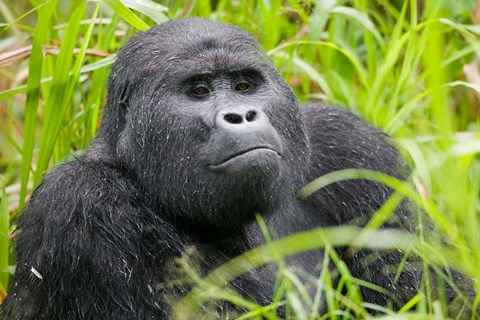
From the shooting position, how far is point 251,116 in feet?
12.3

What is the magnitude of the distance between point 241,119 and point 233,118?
36mm

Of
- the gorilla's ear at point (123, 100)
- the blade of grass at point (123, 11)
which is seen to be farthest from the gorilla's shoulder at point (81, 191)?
the blade of grass at point (123, 11)

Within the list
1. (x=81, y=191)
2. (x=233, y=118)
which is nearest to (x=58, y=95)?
(x=81, y=191)

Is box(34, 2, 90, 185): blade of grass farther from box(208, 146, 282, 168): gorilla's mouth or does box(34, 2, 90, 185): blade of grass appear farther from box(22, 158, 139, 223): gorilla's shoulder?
box(208, 146, 282, 168): gorilla's mouth

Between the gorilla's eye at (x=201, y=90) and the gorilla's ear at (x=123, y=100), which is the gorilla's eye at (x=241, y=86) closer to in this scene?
Result: the gorilla's eye at (x=201, y=90)

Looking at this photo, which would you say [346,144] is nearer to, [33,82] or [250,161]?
[250,161]

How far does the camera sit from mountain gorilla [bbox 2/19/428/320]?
381 cm

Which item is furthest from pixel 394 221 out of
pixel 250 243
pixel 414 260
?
pixel 250 243

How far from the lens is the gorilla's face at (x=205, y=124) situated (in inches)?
147

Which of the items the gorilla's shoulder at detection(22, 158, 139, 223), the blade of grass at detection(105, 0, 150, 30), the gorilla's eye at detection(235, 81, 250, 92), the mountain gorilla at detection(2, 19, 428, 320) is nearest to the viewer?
the mountain gorilla at detection(2, 19, 428, 320)

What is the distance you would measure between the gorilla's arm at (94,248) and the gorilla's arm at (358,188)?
3.07 feet

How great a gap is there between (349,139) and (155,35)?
3.49 feet

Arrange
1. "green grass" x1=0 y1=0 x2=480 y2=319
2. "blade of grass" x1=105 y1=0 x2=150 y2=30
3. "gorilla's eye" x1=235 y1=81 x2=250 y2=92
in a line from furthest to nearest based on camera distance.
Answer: "blade of grass" x1=105 y1=0 x2=150 y2=30 < "green grass" x1=0 y1=0 x2=480 y2=319 < "gorilla's eye" x1=235 y1=81 x2=250 y2=92

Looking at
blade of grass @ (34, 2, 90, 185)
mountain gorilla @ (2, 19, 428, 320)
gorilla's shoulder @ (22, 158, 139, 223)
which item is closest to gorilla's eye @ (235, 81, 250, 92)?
mountain gorilla @ (2, 19, 428, 320)
